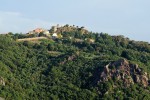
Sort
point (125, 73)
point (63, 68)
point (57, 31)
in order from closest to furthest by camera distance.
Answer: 1. point (125, 73)
2. point (63, 68)
3. point (57, 31)

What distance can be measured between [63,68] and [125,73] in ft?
59.7

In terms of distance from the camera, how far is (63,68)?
12875cm

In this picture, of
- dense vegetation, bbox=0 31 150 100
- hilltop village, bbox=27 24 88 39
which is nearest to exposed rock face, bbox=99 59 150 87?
dense vegetation, bbox=0 31 150 100

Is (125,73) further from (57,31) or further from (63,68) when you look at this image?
(57,31)

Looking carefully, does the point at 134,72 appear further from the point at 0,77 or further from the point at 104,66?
A: the point at 0,77

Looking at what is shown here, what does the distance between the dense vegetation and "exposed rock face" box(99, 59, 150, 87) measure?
164 centimetres

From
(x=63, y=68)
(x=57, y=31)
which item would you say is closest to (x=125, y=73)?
(x=63, y=68)

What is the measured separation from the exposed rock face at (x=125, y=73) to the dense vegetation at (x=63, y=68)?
1.64 m

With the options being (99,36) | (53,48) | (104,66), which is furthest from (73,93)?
(99,36)

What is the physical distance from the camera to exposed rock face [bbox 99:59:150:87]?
117 meters

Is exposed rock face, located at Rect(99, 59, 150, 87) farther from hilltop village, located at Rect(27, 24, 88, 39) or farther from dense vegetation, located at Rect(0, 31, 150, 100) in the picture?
hilltop village, located at Rect(27, 24, 88, 39)

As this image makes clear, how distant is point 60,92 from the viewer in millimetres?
113625

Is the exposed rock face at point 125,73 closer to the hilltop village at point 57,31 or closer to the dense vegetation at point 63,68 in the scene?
the dense vegetation at point 63,68

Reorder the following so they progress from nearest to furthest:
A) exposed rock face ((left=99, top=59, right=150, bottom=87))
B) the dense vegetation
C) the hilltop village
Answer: the dense vegetation → exposed rock face ((left=99, top=59, right=150, bottom=87)) → the hilltop village
